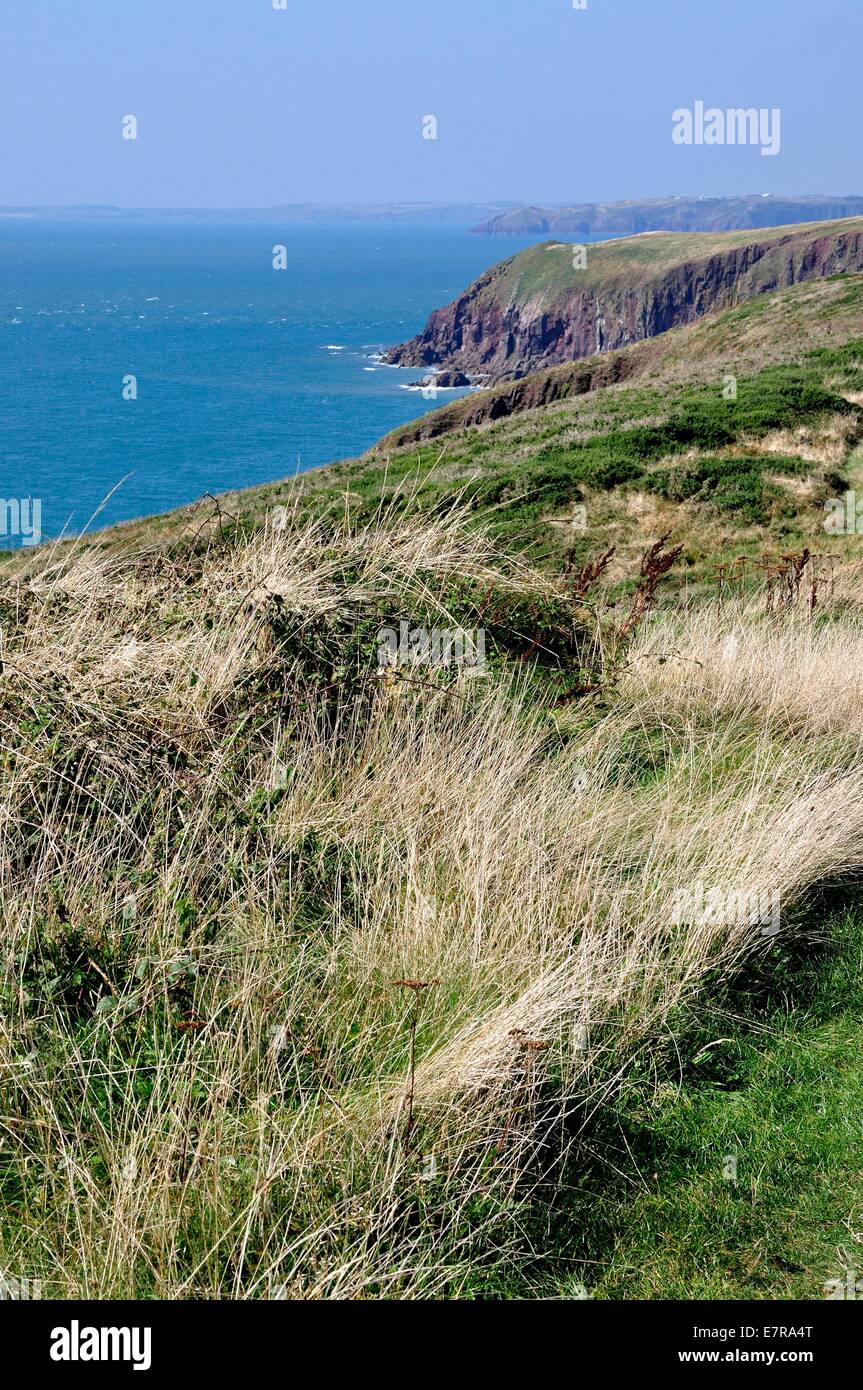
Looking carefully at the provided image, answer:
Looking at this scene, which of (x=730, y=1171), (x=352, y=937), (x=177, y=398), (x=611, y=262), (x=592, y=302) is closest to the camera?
(x=730, y=1171)

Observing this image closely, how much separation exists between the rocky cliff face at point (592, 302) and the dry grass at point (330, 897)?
4853 inches

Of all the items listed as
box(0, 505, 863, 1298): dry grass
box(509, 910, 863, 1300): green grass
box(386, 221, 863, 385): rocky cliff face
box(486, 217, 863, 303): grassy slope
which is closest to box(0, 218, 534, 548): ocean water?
box(386, 221, 863, 385): rocky cliff face

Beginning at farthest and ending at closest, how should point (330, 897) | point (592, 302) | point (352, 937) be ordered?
point (592, 302)
point (330, 897)
point (352, 937)

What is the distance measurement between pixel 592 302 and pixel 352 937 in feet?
472

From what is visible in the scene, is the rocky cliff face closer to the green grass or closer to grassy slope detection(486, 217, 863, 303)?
grassy slope detection(486, 217, 863, 303)

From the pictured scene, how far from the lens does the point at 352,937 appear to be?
358 centimetres

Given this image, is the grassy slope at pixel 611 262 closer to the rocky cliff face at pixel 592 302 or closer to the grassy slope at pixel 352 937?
the rocky cliff face at pixel 592 302

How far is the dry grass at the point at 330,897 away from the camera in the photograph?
2611mm

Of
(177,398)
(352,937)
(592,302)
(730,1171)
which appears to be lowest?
(730,1171)

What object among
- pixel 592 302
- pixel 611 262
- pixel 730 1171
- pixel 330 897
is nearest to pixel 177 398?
pixel 592 302

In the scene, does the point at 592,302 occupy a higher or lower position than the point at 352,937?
higher

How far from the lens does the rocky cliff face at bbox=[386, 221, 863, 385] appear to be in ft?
419

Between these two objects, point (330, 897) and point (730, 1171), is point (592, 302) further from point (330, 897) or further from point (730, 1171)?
point (730, 1171)
